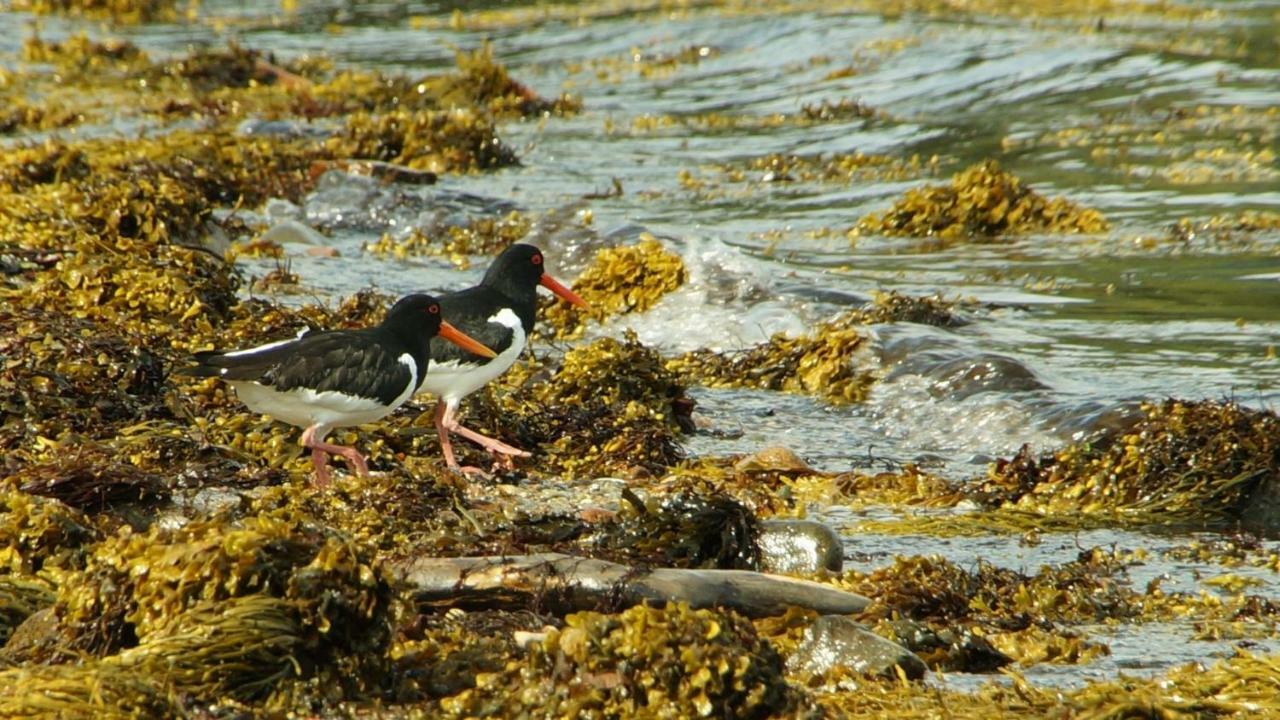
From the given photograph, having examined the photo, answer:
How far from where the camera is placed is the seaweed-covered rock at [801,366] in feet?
30.1

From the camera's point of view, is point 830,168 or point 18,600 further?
point 830,168

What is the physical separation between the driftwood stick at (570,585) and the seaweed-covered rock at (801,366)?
4262mm

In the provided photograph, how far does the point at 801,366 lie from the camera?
369 inches

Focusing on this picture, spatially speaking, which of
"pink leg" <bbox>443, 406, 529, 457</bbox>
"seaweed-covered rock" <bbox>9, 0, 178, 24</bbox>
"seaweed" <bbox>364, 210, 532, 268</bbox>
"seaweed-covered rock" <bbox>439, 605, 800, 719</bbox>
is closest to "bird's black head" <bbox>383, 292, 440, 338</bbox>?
"pink leg" <bbox>443, 406, 529, 457</bbox>

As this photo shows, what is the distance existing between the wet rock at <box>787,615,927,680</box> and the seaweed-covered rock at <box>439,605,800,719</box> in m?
0.49

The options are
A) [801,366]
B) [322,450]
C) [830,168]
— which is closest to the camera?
[322,450]

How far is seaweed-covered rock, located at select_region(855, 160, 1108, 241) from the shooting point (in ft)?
43.7

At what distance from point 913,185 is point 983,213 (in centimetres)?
191

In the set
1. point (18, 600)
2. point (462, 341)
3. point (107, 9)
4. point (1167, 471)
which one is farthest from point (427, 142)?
point (107, 9)

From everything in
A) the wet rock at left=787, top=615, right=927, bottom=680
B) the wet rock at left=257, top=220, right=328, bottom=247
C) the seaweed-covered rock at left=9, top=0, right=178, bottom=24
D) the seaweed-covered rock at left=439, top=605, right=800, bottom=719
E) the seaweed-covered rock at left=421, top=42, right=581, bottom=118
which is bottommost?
the seaweed-covered rock at left=9, top=0, right=178, bottom=24

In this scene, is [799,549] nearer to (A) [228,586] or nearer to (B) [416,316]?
(A) [228,586]

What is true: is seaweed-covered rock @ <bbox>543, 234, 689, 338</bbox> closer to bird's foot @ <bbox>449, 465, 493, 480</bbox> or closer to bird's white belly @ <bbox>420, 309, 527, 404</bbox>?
bird's white belly @ <bbox>420, 309, 527, 404</bbox>

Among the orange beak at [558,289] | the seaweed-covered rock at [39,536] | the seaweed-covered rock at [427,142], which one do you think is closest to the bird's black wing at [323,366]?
the seaweed-covered rock at [39,536]

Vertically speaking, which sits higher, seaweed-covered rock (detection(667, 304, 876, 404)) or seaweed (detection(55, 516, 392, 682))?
seaweed (detection(55, 516, 392, 682))
